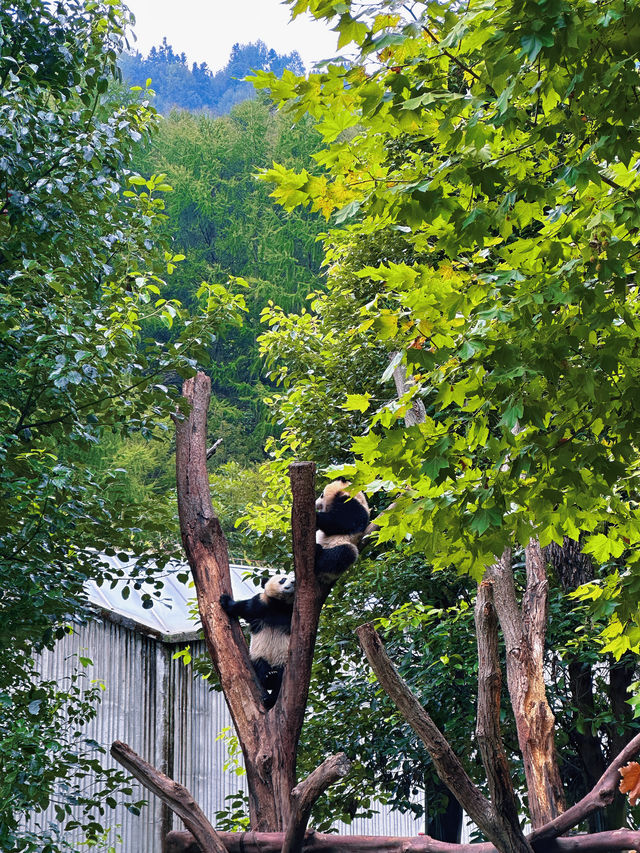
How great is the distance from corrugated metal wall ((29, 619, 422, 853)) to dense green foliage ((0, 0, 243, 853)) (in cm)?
186

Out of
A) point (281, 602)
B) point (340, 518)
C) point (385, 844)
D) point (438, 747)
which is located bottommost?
point (385, 844)

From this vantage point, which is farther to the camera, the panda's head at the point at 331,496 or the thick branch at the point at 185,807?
the panda's head at the point at 331,496

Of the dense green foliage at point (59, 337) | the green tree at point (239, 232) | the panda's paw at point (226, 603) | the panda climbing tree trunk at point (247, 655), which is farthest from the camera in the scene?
the green tree at point (239, 232)

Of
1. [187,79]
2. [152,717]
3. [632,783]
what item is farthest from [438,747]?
[187,79]

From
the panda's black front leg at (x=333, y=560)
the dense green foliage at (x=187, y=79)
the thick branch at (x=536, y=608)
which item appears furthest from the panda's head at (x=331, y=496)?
the dense green foliage at (x=187, y=79)

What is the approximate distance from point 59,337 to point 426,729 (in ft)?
7.25

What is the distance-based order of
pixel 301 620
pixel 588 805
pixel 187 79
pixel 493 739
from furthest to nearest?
pixel 187 79
pixel 301 620
pixel 588 805
pixel 493 739

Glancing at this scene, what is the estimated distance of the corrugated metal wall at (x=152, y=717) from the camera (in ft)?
22.4

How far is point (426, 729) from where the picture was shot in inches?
119

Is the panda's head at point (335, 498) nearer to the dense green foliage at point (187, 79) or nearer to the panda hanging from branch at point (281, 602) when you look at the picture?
the panda hanging from branch at point (281, 602)

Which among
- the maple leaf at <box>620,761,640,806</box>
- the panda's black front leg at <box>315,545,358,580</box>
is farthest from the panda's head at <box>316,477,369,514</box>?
the maple leaf at <box>620,761,640,806</box>

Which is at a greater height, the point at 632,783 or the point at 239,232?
the point at 239,232

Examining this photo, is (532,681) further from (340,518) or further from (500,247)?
(500,247)

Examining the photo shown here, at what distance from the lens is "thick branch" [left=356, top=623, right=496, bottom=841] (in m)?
3.00
